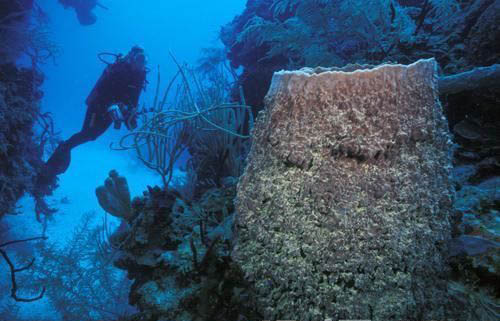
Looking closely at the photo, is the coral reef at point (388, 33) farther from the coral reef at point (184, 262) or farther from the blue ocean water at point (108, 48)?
the blue ocean water at point (108, 48)

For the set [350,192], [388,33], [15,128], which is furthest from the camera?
[15,128]

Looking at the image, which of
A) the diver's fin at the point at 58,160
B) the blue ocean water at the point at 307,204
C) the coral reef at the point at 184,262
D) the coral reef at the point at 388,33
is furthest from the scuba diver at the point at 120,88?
the coral reef at the point at 184,262

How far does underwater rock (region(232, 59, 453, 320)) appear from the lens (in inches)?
43.4

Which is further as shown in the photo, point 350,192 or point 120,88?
point 120,88

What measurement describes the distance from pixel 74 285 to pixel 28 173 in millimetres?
2996

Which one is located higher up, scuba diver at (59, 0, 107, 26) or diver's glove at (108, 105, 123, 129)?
scuba diver at (59, 0, 107, 26)

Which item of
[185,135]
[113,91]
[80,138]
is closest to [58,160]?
[80,138]

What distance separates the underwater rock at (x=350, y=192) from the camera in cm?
110

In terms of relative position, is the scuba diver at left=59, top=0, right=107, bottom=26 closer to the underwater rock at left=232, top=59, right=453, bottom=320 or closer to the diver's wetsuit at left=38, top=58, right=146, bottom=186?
the diver's wetsuit at left=38, top=58, right=146, bottom=186

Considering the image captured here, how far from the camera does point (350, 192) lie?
1125mm

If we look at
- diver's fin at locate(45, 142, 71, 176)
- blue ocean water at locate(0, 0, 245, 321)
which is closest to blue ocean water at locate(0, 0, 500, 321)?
diver's fin at locate(45, 142, 71, 176)

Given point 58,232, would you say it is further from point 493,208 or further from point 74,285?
point 493,208

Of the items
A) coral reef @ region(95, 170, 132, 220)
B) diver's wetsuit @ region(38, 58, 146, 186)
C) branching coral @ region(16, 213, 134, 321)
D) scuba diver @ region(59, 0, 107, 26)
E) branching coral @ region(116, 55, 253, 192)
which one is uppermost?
scuba diver @ region(59, 0, 107, 26)

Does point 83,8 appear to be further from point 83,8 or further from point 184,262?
point 184,262
